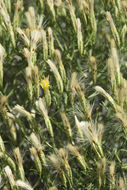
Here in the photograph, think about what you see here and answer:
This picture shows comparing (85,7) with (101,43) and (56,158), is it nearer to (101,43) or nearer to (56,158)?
(101,43)

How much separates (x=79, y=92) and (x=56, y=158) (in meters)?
0.24

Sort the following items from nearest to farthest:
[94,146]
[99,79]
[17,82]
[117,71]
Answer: [94,146]
[117,71]
[99,79]
[17,82]

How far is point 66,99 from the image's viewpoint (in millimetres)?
1555

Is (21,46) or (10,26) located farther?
(21,46)

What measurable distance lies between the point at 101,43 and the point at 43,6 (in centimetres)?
33

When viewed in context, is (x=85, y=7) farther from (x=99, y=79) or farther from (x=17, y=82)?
(x=17, y=82)

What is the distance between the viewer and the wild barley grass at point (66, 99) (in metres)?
1.35

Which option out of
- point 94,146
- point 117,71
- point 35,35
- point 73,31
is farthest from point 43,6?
point 94,146

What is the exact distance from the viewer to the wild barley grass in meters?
1.35

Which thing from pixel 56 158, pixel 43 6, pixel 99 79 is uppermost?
pixel 43 6

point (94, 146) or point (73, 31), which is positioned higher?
point (73, 31)

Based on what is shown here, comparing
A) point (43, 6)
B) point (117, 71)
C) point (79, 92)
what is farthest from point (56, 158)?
point (43, 6)

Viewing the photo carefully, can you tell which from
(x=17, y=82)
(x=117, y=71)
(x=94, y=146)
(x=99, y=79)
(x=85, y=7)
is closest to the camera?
(x=94, y=146)

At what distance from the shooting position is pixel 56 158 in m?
1.35
